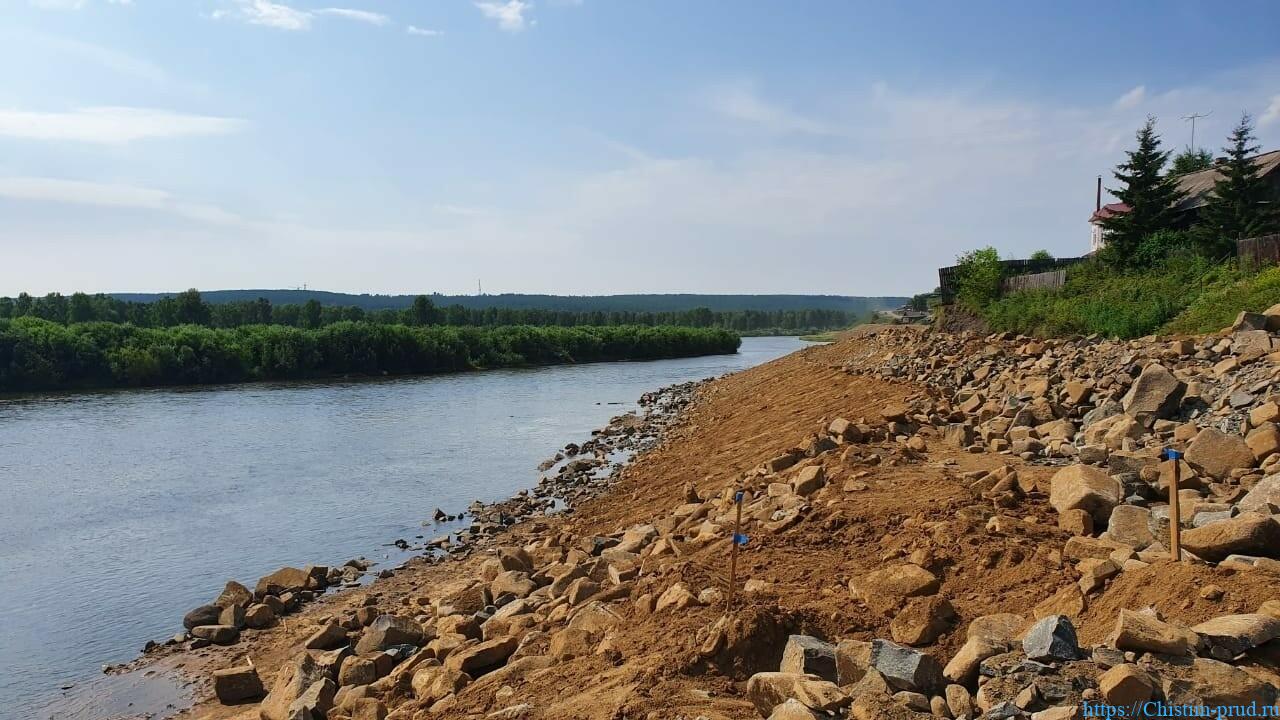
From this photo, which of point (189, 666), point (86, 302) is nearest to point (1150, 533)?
point (189, 666)

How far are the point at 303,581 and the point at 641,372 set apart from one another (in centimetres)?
5793

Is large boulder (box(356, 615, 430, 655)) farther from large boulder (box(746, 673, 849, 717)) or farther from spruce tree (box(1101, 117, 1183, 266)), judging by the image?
spruce tree (box(1101, 117, 1183, 266))

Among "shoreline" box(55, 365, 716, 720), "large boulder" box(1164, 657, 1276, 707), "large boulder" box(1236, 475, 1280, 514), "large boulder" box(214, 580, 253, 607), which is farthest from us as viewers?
"large boulder" box(214, 580, 253, 607)

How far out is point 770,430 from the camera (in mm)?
21312

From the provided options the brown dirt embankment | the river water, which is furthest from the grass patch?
the river water

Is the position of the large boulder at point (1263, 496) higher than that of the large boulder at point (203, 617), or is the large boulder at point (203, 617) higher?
the large boulder at point (1263, 496)

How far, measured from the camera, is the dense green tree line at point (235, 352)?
54.4 m

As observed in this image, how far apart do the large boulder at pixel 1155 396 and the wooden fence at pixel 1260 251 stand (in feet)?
25.6

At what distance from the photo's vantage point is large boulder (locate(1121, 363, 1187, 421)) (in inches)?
445

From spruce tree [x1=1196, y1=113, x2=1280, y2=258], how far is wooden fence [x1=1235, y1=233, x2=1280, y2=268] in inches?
206

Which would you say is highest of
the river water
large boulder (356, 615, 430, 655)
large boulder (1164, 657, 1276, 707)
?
large boulder (1164, 657, 1276, 707)

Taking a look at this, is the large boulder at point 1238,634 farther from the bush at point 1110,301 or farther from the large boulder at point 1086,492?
the bush at point 1110,301

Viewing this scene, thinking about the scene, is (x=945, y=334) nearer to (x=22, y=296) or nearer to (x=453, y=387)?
(x=453, y=387)

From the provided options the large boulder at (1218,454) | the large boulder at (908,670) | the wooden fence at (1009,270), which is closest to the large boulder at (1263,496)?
the large boulder at (1218,454)
